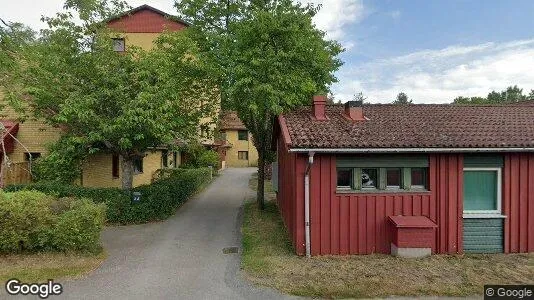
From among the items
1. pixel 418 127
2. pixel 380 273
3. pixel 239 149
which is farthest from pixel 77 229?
pixel 239 149

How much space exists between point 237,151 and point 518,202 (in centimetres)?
3985

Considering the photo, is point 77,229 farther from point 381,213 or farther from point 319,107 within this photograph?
point 381,213

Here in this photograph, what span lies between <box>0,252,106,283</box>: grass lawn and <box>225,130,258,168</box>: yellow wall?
1505 inches

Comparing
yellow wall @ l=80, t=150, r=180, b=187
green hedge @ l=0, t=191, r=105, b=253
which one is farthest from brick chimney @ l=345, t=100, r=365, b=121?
yellow wall @ l=80, t=150, r=180, b=187

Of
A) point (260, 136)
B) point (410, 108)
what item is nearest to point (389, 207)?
point (410, 108)

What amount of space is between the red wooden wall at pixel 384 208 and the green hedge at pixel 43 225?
17.8ft

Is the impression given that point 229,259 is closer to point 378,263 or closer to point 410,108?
point 378,263

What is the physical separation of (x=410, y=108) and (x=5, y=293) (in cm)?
1202

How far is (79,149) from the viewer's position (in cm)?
1509

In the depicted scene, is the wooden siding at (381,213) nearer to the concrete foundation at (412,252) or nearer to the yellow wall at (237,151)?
the concrete foundation at (412,252)

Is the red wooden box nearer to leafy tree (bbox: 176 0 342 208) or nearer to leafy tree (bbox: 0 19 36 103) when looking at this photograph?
leafy tree (bbox: 176 0 342 208)

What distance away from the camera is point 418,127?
33.8 ft

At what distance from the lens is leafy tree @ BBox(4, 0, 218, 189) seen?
39.5ft

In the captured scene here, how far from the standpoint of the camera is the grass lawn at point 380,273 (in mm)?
7171
